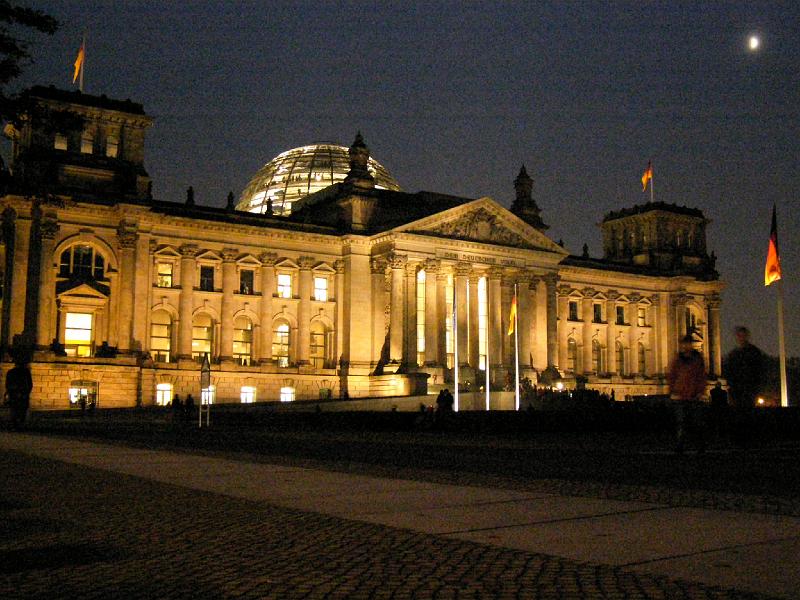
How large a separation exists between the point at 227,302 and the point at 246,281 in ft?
9.40

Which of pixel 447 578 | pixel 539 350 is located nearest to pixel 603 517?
pixel 447 578

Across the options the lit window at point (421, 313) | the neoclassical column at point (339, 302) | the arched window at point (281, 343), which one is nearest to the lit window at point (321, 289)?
the neoclassical column at point (339, 302)

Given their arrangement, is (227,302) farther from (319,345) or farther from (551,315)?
(551,315)

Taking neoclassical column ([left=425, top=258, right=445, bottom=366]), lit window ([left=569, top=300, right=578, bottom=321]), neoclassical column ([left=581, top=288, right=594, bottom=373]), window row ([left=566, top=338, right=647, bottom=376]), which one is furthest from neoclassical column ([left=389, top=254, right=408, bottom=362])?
neoclassical column ([left=581, top=288, right=594, bottom=373])

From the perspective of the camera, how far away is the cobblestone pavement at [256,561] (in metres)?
7.04

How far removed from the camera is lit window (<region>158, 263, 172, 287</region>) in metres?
72.2

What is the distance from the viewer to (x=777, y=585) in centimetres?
691

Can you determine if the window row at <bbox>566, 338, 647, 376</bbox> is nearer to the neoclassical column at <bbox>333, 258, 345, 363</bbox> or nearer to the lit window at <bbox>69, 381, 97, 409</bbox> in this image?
the neoclassical column at <bbox>333, 258, 345, 363</bbox>

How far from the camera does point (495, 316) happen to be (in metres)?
81.3

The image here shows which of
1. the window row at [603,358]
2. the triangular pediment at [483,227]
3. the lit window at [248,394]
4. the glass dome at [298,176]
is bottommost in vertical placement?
the lit window at [248,394]

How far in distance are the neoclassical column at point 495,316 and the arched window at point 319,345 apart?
47.1ft

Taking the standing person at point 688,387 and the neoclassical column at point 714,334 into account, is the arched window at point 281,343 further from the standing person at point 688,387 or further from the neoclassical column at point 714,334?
the standing person at point 688,387

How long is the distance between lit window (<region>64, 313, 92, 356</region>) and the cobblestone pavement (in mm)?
57915

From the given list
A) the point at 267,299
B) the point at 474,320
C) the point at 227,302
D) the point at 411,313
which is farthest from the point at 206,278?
the point at 474,320
